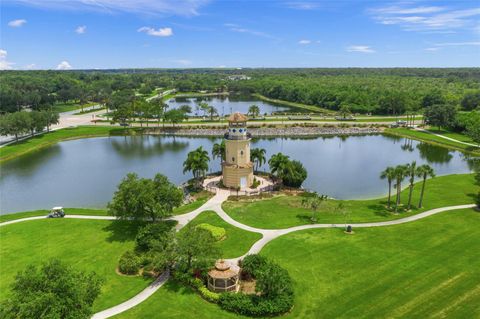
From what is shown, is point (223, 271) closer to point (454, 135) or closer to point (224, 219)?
point (224, 219)

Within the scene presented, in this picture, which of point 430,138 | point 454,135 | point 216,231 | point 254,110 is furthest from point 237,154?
point 454,135

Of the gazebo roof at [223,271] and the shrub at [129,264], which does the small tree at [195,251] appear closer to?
the gazebo roof at [223,271]

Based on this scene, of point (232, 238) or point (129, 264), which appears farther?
point (232, 238)

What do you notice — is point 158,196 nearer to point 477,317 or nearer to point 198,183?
point 198,183

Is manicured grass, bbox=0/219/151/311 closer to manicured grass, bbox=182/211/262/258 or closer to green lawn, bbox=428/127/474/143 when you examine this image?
manicured grass, bbox=182/211/262/258

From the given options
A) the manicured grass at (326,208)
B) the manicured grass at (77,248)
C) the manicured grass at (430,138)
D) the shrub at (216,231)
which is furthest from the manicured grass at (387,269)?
the manicured grass at (430,138)
